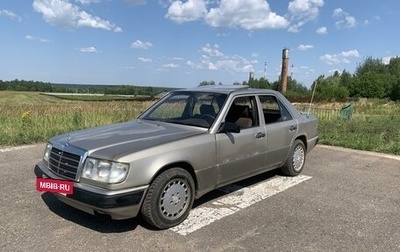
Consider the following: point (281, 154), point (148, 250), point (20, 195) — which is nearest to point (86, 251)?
point (148, 250)

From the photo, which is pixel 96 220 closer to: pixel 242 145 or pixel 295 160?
pixel 242 145

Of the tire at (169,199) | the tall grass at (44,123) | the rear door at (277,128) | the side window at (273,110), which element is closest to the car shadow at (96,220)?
the tire at (169,199)

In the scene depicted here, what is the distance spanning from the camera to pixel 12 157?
22.7 feet

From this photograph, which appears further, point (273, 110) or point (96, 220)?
point (273, 110)

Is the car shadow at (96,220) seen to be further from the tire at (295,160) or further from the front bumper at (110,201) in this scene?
the tire at (295,160)

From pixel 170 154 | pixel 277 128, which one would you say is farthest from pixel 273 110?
pixel 170 154

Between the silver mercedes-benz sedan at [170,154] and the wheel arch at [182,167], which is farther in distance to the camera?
the wheel arch at [182,167]

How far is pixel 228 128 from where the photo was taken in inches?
166

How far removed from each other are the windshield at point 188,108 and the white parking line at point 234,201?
109 centimetres

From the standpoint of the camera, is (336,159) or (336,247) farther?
(336,159)

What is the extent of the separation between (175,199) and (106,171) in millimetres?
862

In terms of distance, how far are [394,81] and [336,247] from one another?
88.4 meters

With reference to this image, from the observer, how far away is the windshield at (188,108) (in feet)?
14.9

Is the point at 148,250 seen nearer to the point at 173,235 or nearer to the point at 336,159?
the point at 173,235
